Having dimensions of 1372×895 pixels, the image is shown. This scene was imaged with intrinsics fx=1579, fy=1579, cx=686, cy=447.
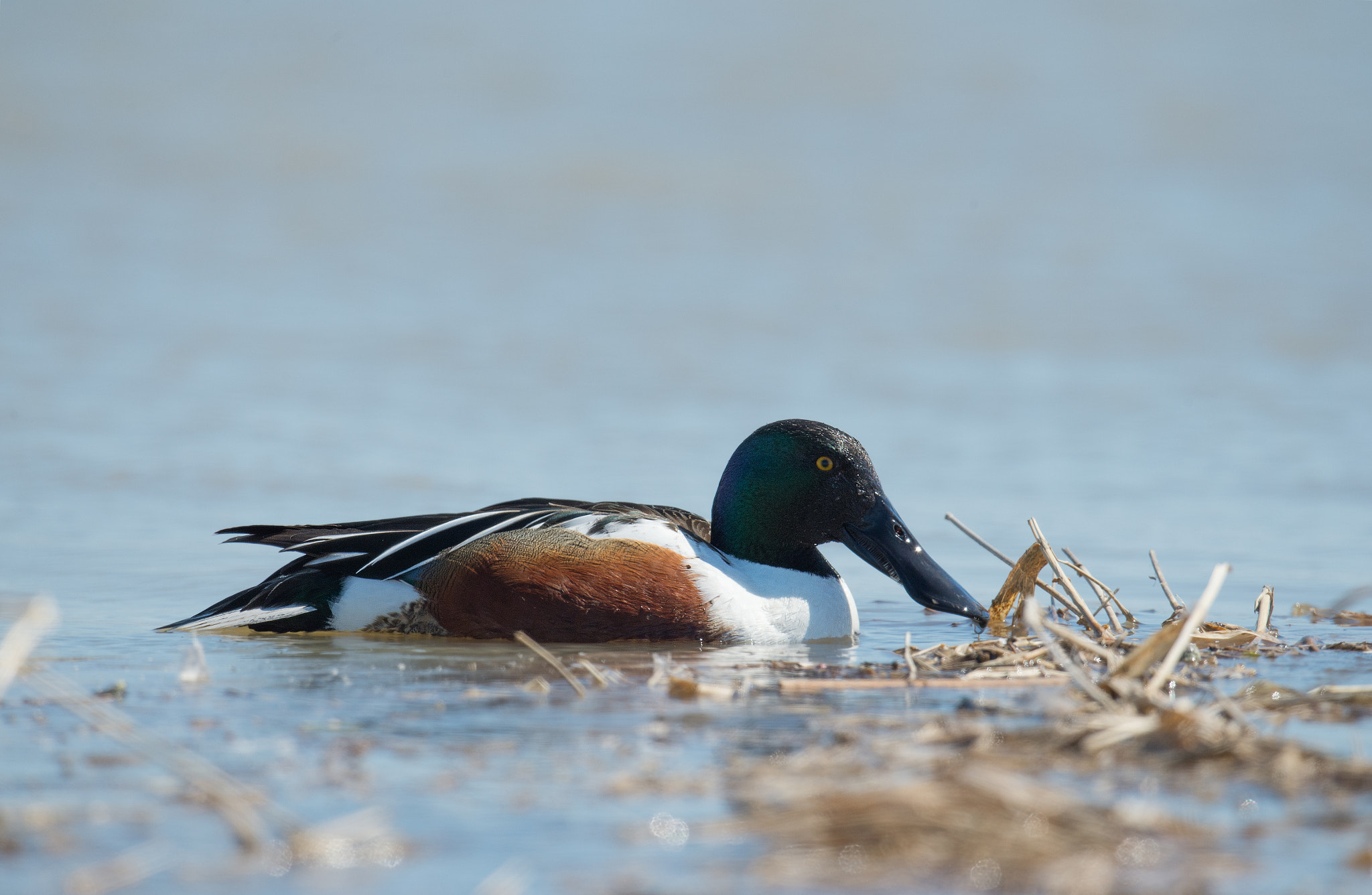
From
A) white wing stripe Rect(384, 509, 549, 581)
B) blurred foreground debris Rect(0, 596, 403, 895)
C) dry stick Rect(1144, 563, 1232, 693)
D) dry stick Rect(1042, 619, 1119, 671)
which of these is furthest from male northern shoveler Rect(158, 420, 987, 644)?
blurred foreground debris Rect(0, 596, 403, 895)

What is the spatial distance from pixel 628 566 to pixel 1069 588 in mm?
1612

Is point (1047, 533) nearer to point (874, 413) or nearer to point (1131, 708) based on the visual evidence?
point (874, 413)

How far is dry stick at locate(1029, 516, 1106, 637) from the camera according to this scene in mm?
5590

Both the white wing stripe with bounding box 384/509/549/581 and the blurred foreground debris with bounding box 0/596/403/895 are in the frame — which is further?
the white wing stripe with bounding box 384/509/549/581

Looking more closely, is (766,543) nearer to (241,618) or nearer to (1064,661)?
(241,618)

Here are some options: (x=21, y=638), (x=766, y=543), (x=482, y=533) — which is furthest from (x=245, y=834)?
(x=766, y=543)

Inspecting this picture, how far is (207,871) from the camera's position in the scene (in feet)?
9.93

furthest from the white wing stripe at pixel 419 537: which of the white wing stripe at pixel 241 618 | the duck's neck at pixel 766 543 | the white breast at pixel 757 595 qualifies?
the duck's neck at pixel 766 543

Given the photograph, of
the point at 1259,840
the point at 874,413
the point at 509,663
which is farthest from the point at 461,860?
the point at 874,413

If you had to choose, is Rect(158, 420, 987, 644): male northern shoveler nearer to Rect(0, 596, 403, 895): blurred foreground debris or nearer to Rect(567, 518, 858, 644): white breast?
Rect(567, 518, 858, 644): white breast

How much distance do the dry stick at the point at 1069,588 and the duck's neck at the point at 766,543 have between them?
3.08 feet

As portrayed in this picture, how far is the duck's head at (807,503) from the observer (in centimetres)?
641

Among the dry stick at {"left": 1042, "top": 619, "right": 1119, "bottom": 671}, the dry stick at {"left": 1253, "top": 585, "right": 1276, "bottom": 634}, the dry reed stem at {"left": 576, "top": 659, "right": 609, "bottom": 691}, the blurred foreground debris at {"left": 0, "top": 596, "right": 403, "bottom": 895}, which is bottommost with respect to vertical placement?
the blurred foreground debris at {"left": 0, "top": 596, "right": 403, "bottom": 895}

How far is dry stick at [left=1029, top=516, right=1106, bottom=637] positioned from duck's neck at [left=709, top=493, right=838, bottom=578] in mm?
938
